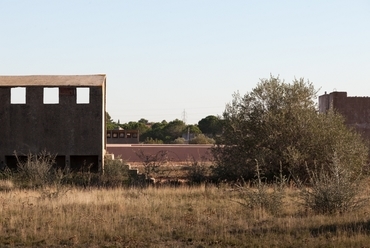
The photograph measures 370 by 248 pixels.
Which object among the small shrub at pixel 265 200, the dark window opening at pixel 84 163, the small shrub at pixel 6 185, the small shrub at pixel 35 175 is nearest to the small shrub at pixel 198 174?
the dark window opening at pixel 84 163

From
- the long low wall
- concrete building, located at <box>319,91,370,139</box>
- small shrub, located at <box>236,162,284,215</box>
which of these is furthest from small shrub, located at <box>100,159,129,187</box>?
concrete building, located at <box>319,91,370,139</box>

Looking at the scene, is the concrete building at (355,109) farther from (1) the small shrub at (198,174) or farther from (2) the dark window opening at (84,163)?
(2) the dark window opening at (84,163)

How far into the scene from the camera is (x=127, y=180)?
84.2 ft

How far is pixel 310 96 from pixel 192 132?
5498 centimetres

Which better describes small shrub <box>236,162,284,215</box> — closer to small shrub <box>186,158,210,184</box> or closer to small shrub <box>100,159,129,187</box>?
small shrub <box>186,158,210,184</box>

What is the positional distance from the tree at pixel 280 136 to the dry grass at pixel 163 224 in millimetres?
5717

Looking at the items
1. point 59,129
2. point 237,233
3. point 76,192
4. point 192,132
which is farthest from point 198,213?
point 192,132

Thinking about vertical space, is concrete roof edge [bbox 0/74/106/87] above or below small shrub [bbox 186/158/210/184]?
above

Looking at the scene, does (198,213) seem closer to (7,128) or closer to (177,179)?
(177,179)

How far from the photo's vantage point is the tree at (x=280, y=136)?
2270 cm

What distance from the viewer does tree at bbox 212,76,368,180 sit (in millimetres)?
22703

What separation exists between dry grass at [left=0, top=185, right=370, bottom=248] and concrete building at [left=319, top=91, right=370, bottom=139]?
1307 cm

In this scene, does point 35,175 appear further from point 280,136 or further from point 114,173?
point 280,136

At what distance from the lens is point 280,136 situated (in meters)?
23.0
